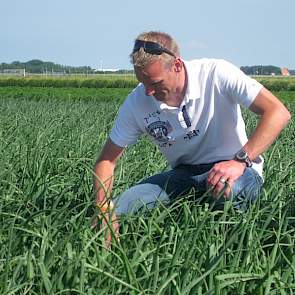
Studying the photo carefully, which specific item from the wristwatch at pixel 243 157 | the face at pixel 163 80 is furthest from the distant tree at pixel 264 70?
the wristwatch at pixel 243 157

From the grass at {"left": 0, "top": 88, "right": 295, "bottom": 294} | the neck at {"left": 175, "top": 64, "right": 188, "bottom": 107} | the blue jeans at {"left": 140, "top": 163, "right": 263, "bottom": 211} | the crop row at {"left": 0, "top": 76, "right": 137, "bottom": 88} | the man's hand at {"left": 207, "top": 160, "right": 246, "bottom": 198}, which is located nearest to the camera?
the grass at {"left": 0, "top": 88, "right": 295, "bottom": 294}

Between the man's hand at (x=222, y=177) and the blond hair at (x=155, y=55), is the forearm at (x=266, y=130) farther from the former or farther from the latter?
the blond hair at (x=155, y=55)

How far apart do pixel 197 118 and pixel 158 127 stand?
19 centimetres

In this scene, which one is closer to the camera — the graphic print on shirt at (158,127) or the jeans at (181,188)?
the jeans at (181,188)

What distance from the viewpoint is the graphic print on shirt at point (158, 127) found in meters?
3.23

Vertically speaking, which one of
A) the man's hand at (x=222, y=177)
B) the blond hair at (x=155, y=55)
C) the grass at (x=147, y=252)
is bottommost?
the grass at (x=147, y=252)

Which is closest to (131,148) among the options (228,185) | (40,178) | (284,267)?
(40,178)

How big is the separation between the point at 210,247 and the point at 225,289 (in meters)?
0.18

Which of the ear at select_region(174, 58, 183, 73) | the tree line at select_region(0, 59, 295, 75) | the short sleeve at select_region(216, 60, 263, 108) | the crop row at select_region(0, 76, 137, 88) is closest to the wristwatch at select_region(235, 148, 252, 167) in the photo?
the short sleeve at select_region(216, 60, 263, 108)

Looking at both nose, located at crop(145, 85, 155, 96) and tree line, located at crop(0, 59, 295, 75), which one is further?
tree line, located at crop(0, 59, 295, 75)

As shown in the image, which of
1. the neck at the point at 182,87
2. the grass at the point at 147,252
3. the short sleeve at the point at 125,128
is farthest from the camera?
the short sleeve at the point at 125,128

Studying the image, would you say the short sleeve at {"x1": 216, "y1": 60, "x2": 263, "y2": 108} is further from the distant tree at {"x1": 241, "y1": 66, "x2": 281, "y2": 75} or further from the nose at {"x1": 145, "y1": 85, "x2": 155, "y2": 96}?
the distant tree at {"x1": 241, "y1": 66, "x2": 281, "y2": 75}

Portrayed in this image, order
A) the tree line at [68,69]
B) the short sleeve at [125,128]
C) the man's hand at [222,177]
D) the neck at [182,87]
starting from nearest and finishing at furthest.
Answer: the man's hand at [222,177], the neck at [182,87], the short sleeve at [125,128], the tree line at [68,69]

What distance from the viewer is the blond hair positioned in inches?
116
